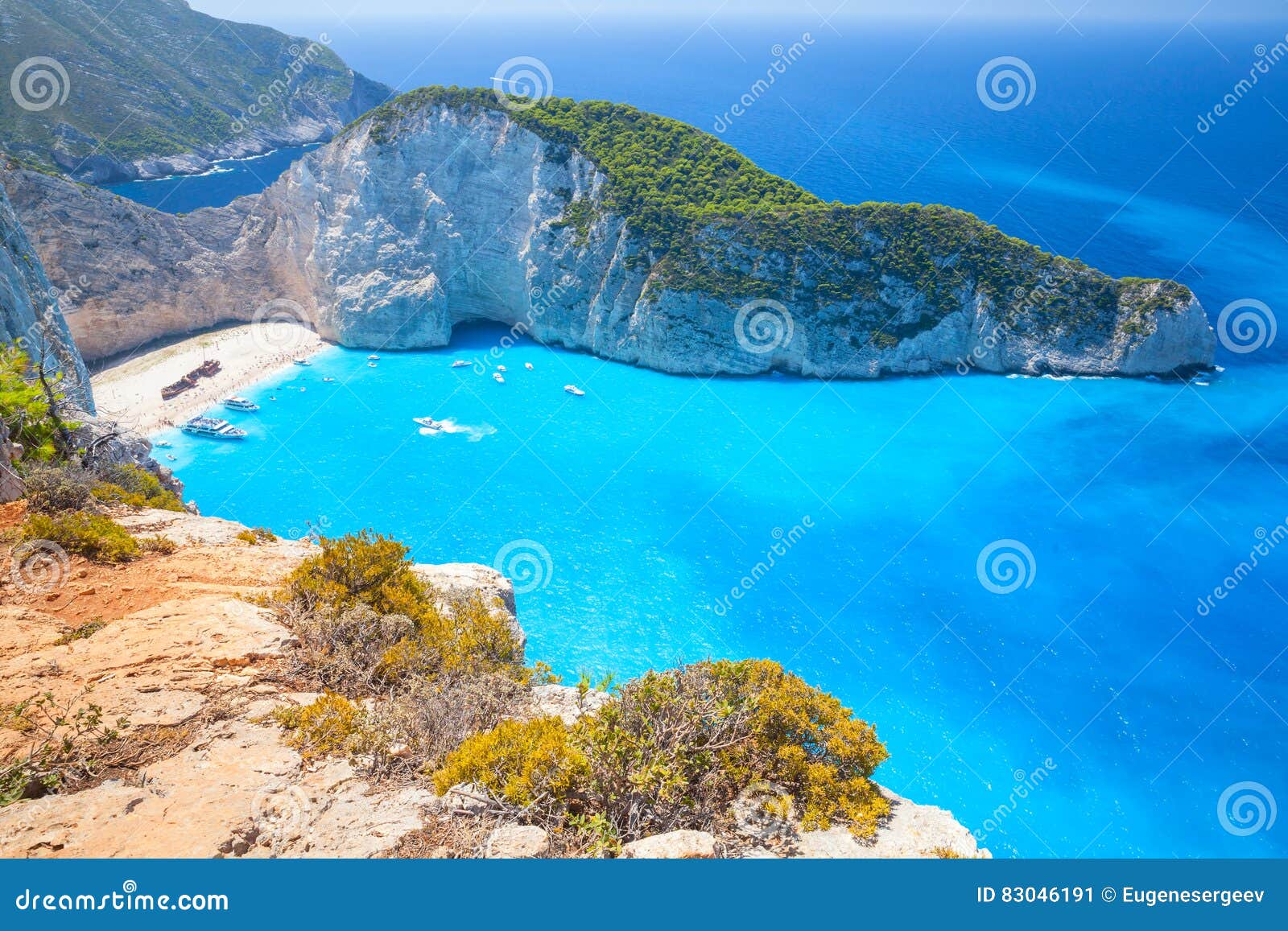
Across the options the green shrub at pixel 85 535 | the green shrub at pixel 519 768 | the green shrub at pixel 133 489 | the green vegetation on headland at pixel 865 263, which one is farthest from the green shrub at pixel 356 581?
the green vegetation on headland at pixel 865 263

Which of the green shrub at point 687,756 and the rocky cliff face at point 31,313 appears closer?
the green shrub at point 687,756

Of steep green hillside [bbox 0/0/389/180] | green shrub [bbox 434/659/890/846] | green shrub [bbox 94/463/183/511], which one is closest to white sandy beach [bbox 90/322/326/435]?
green shrub [bbox 94/463/183/511]

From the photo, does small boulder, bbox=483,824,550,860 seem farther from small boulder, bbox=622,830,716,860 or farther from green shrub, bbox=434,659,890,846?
small boulder, bbox=622,830,716,860

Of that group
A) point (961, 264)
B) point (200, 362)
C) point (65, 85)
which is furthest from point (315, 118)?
point (961, 264)

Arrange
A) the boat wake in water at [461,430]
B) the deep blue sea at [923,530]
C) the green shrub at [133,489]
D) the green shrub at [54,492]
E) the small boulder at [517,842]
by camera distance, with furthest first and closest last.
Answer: the boat wake in water at [461,430] < the deep blue sea at [923,530] < the green shrub at [133,489] < the green shrub at [54,492] < the small boulder at [517,842]

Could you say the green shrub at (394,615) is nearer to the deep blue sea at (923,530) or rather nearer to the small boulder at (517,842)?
the small boulder at (517,842)
